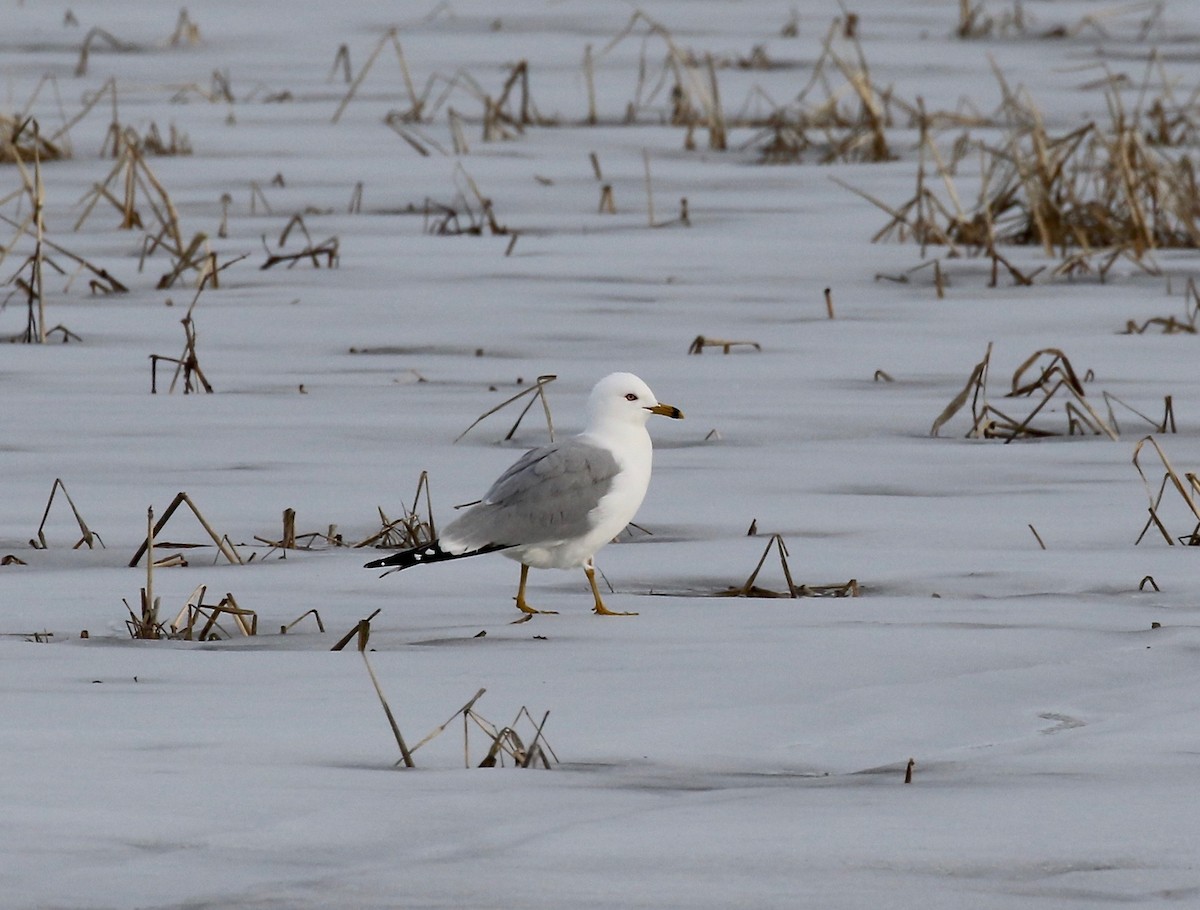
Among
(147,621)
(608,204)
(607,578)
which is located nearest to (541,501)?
(607,578)

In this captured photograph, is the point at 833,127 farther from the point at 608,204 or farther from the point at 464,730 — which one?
the point at 464,730

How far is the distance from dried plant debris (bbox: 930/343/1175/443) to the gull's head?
126 cm

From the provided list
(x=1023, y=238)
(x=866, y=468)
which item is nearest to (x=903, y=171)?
(x=1023, y=238)

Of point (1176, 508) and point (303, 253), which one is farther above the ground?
point (303, 253)

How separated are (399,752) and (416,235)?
5.65 meters

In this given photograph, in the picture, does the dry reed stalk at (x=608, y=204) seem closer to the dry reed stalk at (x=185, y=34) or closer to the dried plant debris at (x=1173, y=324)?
the dried plant debris at (x=1173, y=324)

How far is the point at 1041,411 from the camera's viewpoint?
5812 millimetres

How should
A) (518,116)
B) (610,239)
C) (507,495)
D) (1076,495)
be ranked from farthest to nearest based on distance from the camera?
(518,116), (610,239), (1076,495), (507,495)

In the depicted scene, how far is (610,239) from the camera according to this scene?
27.3ft

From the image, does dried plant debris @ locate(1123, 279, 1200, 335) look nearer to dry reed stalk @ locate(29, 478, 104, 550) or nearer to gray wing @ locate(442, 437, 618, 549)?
gray wing @ locate(442, 437, 618, 549)

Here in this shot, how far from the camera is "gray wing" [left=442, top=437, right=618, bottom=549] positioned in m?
3.95

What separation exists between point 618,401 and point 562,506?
0.44 meters

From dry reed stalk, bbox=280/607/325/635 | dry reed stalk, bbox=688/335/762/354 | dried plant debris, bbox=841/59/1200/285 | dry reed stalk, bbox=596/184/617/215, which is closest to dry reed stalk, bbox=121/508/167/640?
dry reed stalk, bbox=280/607/325/635

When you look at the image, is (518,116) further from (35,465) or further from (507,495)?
(507,495)
